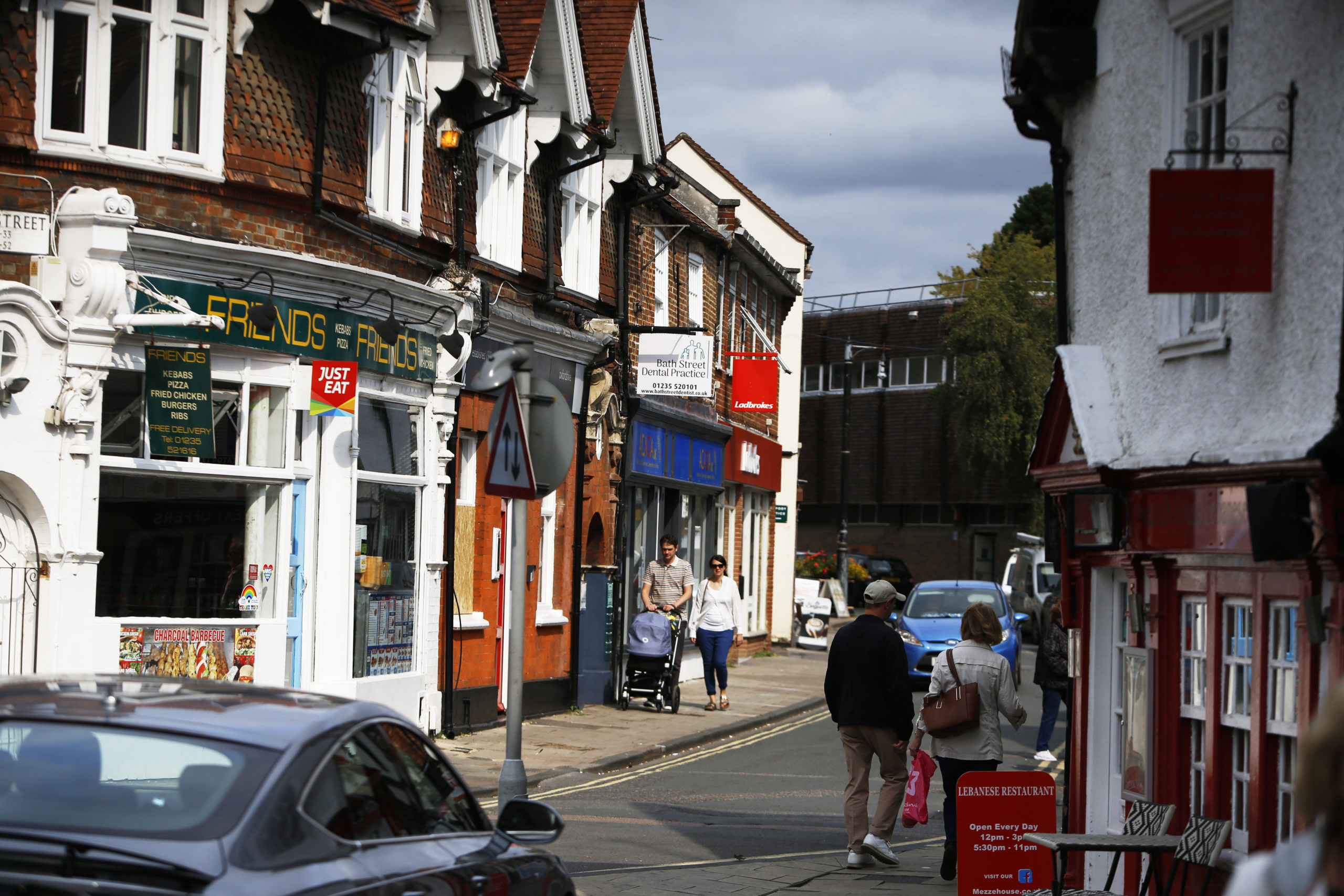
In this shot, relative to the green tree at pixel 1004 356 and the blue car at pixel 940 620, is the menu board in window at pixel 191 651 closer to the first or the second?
the blue car at pixel 940 620

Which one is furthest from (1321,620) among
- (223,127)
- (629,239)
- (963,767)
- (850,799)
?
(629,239)

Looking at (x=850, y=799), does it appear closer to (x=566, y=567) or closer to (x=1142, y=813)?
(x=1142, y=813)

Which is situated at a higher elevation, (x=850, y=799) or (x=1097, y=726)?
(x=1097, y=726)

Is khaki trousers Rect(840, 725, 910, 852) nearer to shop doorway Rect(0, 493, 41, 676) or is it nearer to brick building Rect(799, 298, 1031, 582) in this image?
shop doorway Rect(0, 493, 41, 676)

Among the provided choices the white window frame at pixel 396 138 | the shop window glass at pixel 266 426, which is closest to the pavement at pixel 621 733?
the shop window glass at pixel 266 426

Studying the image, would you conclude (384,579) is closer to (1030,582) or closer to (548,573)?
(548,573)

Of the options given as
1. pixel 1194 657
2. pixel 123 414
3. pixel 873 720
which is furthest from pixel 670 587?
pixel 1194 657

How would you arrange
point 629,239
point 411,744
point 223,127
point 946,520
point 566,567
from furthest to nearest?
point 946,520 → point 629,239 → point 566,567 → point 223,127 → point 411,744

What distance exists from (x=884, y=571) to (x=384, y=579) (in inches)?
1486

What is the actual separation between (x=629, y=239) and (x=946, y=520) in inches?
1654

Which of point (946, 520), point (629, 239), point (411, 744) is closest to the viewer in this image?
point (411, 744)

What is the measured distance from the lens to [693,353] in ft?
72.0

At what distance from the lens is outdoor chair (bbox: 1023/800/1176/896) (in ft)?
26.0

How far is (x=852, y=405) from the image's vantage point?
6412 cm
